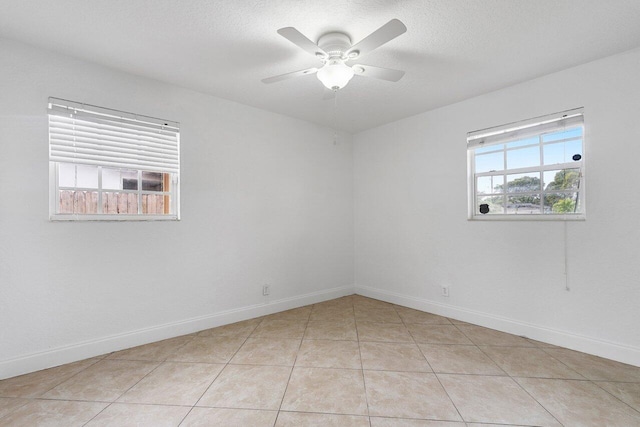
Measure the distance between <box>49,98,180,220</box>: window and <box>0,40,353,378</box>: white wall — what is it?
8 centimetres

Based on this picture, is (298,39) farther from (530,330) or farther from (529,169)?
(530,330)

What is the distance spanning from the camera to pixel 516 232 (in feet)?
9.25

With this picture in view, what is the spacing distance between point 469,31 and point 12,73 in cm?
326

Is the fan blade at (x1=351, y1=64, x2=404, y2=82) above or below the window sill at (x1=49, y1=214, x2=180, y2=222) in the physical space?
above

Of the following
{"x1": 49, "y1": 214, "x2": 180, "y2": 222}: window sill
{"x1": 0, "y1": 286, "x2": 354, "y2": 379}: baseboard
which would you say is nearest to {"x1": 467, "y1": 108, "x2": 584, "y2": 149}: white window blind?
{"x1": 0, "y1": 286, "x2": 354, "y2": 379}: baseboard

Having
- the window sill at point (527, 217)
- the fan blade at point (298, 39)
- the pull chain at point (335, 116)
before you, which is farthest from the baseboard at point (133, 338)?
the fan blade at point (298, 39)

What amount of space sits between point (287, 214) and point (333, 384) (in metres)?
2.12

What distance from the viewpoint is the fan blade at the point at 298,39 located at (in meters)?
1.62

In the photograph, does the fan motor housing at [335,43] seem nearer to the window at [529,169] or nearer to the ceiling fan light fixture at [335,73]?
the ceiling fan light fixture at [335,73]

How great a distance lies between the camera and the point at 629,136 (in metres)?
2.25

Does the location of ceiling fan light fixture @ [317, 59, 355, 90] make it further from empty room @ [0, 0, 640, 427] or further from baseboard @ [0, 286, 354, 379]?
baseboard @ [0, 286, 354, 379]

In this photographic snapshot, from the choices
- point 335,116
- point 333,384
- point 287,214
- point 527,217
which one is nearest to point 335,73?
point 335,116

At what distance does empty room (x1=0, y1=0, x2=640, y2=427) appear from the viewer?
5.94ft

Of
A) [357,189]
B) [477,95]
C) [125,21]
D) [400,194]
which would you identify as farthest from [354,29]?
[357,189]
